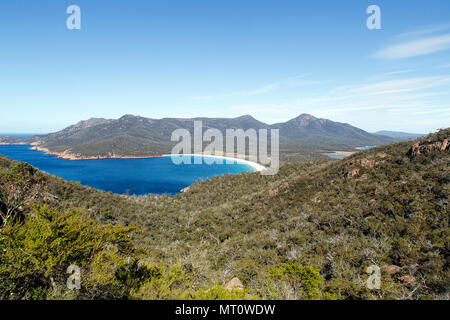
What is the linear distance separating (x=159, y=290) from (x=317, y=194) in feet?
73.0

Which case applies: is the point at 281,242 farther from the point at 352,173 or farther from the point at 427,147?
the point at 427,147

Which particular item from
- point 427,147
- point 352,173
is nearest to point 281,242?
point 352,173

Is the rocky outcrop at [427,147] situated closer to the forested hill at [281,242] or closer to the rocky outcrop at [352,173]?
the forested hill at [281,242]

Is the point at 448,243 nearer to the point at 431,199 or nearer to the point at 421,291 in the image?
the point at 421,291

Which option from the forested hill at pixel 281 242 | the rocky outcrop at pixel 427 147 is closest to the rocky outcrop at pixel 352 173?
the forested hill at pixel 281 242

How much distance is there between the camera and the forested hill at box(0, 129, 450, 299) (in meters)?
8.98

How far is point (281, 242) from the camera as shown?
61.0 feet

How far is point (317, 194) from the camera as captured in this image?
1033 inches

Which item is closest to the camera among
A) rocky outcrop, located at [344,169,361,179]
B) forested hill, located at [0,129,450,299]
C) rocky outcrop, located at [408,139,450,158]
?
forested hill, located at [0,129,450,299]

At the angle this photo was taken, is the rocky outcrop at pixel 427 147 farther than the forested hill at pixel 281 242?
Yes

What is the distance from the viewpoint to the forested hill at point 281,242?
898 cm

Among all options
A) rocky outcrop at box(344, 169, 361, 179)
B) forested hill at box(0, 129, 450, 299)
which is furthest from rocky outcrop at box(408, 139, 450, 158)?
rocky outcrop at box(344, 169, 361, 179)

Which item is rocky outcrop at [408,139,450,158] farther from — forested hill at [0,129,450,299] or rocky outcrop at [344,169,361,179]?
rocky outcrop at [344,169,361,179]
